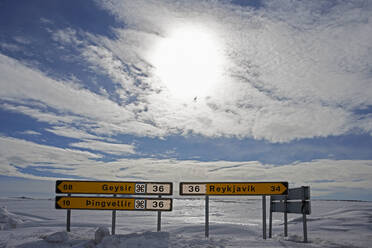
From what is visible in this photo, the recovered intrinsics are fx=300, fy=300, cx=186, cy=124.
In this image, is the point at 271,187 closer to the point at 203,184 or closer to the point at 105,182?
the point at 203,184

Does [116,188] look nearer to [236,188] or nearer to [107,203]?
[107,203]

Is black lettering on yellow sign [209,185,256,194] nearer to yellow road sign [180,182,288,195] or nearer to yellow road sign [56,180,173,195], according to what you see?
yellow road sign [180,182,288,195]

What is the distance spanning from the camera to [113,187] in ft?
41.1

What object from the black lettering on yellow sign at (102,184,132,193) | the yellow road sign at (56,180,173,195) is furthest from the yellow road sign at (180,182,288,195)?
the black lettering on yellow sign at (102,184,132,193)

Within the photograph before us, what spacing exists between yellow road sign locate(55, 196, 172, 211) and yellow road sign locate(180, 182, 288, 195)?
102cm

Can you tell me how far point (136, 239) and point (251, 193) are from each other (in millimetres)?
5028

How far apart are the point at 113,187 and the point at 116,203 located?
689 millimetres

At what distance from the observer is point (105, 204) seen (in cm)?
1262

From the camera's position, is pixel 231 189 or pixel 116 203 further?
pixel 116 203

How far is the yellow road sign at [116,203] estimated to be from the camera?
12508 mm

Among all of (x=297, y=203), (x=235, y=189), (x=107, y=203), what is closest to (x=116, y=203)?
(x=107, y=203)

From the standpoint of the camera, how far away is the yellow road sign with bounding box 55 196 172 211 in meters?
12.5

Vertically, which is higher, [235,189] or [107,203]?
[235,189]

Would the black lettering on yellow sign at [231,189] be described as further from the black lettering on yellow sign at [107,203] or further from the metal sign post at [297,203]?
the black lettering on yellow sign at [107,203]
